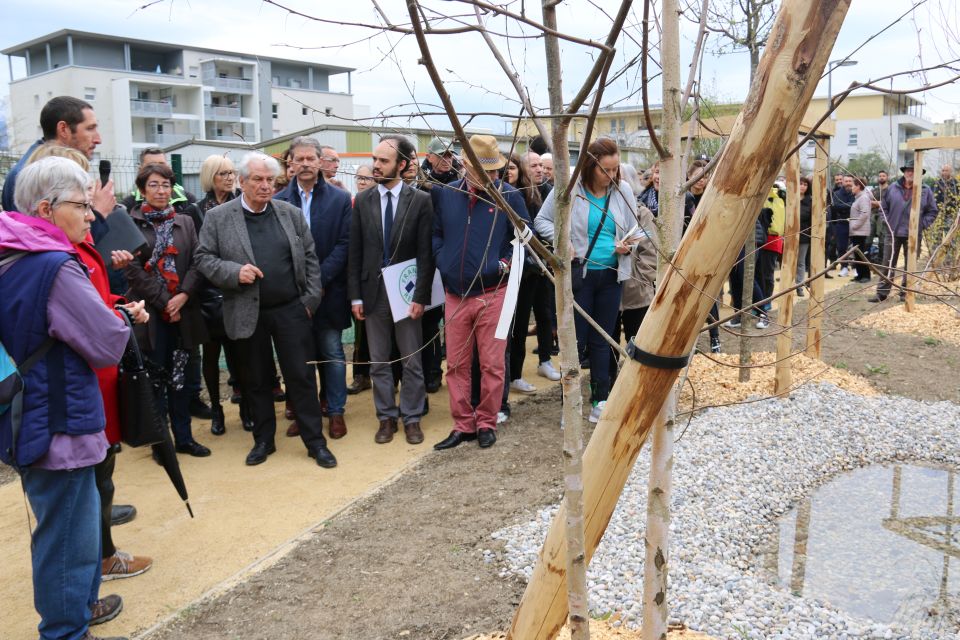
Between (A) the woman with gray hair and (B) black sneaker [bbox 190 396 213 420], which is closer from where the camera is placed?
(A) the woman with gray hair

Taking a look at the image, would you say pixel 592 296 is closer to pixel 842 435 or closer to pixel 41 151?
pixel 842 435

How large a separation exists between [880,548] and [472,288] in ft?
9.91

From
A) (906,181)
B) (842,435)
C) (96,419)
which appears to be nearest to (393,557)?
(96,419)

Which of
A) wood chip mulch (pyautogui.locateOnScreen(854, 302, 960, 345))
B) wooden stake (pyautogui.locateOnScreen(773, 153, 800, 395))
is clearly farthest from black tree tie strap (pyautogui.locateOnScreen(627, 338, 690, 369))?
wood chip mulch (pyautogui.locateOnScreen(854, 302, 960, 345))

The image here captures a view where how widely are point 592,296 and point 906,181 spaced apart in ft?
30.5

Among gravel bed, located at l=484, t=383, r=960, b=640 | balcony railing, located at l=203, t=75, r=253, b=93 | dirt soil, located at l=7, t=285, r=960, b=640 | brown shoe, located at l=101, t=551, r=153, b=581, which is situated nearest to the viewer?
gravel bed, located at l=484, t=383, r=960, b=640

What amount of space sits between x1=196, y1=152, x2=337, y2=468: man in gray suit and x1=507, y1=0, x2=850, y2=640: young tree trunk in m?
3.49

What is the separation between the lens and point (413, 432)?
6.01 metres

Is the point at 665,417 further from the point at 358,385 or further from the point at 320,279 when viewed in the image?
the point at 358,385

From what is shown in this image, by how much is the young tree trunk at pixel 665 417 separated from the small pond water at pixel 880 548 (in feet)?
5.96

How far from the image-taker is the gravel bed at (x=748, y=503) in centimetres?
327

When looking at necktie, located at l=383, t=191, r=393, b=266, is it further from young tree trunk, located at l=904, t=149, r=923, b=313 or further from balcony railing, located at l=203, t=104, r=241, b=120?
balcony railing, located at l=203, t=104, r=241, b=120

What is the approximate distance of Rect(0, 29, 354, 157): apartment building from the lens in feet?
168

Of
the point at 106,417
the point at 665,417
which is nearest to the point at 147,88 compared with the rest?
the point at 106,417
